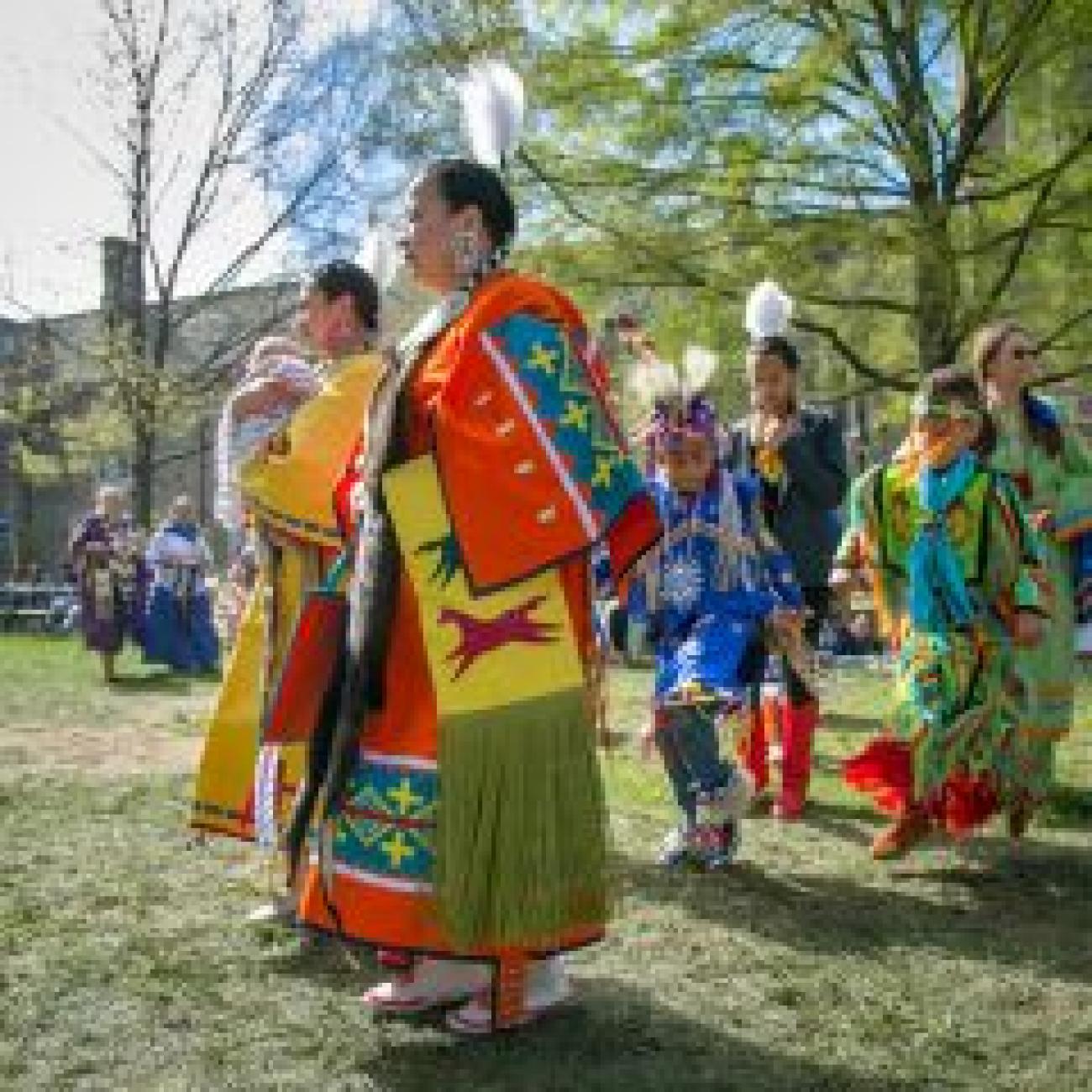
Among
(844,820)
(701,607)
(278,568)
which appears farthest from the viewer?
(844,820)

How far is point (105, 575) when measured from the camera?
12.8 metres

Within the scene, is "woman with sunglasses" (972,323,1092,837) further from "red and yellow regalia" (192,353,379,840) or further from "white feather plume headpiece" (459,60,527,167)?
"red and yellow regalia" (192,353,379,840)

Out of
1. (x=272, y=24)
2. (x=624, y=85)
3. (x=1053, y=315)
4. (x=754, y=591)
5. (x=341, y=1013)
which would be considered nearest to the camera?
(x=341, y=1013)

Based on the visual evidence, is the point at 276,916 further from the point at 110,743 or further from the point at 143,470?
the point at 143,470

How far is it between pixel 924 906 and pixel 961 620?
35.1 inches

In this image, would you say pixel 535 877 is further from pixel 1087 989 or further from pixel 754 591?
pixel 754 591

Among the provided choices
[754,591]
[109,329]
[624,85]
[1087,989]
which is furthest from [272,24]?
[1087,989]

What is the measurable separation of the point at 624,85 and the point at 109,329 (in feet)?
53.3

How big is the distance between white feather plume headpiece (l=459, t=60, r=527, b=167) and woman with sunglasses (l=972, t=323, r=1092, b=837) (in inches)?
89.6

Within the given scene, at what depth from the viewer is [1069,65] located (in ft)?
33.1

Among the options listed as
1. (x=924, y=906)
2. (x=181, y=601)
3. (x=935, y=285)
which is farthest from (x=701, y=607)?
(x=181, y=601)

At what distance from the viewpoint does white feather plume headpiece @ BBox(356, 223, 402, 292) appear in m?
3.99

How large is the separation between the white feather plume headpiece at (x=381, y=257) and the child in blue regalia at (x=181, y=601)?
965cm

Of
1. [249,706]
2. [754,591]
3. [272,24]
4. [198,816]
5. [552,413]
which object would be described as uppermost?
[272,24]
